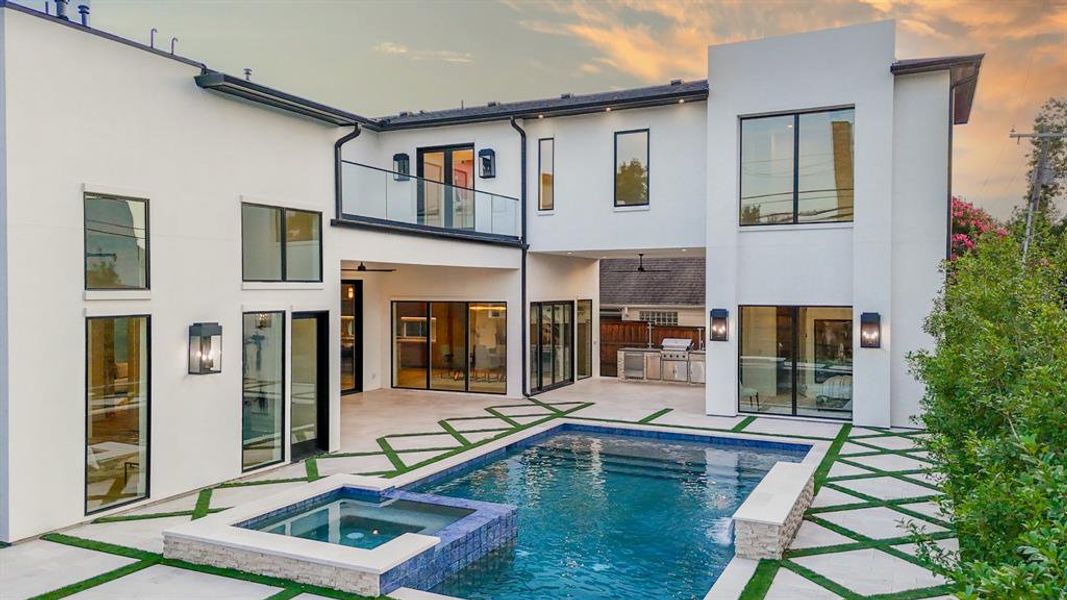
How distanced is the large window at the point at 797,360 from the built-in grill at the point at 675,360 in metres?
4.25

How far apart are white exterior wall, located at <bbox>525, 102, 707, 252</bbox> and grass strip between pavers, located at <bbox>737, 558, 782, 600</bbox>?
9.08 m

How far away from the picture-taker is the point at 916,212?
1272 cm

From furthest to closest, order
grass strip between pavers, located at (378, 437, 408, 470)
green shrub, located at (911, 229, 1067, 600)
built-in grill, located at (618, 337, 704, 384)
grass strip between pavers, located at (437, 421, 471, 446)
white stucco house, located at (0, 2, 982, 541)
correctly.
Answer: built-in grill, located at (618, 337, 704, 384) < grass strip between pavers, located at (437, 421, 471, 446) < grass strip between pavers, located at (378, 437, 408, 470) < white stucco house, located at (0, 2, 982, 541) < green shrub, located at (911, 229, 1067, 600)

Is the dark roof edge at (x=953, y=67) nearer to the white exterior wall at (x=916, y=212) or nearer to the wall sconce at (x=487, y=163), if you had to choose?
the white exterior wall at (x=916, y=212)

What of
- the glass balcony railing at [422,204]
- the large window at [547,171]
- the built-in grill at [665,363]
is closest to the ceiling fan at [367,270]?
the glass balcony railing at [422,204]

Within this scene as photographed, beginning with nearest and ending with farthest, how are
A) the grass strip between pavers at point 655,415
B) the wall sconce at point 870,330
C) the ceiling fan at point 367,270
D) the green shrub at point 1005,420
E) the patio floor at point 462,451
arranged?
the green shrub at point 1005,420
the patio floor at point 462,451
the wall sconce at point 870,330
the grass strip between pavers at point 655,415
the ceiling fan at point 367,270

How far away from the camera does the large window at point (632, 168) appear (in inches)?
595

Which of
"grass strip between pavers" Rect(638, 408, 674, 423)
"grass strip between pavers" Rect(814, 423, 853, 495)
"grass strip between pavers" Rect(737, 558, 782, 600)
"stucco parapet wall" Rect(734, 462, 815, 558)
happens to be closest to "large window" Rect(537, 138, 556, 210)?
"grass strip between pavers" Rect(638, 408, 674, 423)

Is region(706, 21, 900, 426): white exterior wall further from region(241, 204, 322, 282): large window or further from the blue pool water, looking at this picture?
region(241, 204, 322, 282): large window

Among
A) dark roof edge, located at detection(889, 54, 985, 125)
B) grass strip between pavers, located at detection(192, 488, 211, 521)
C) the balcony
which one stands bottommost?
grass strip between pavers, located at detection(192, 488, 211, 521)

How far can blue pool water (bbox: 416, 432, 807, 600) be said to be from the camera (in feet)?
21.2

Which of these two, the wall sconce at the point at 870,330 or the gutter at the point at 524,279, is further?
the gutter at the point at 524,279

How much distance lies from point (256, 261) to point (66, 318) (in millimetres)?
2626

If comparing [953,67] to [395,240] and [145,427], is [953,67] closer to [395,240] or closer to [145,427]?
[395,240]
